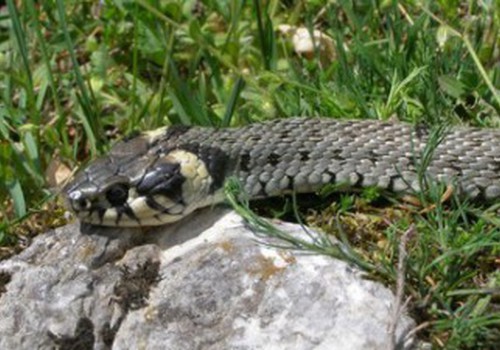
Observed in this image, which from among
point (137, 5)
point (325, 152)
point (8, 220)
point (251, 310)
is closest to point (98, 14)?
point (137, 5)

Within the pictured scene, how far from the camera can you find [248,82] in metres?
5.01

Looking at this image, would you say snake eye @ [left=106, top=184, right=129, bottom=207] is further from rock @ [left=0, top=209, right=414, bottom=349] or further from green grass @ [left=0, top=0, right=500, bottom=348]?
green grass @ [left=0, top=0, right=500, bottom=348]

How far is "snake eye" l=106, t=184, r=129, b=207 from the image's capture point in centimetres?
425

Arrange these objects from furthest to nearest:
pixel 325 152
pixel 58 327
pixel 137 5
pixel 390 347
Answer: pixel 137 5 → pixel 325 152 → pixel 58 327 → pixel 390 347

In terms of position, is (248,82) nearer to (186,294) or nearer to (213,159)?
(213,159)

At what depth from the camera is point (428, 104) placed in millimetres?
4785

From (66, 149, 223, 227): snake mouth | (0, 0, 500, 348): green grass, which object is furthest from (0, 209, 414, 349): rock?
(0, 0, 500, 348): green grass

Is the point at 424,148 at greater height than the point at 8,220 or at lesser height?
greater

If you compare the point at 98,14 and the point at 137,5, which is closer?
the point at 137,5

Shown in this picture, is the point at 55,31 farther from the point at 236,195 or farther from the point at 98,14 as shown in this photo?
the point at 236,195

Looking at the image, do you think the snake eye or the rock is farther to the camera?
the snake eye

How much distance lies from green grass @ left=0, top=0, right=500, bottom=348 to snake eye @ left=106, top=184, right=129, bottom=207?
57 centimetres

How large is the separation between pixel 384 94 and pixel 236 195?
1090 mm

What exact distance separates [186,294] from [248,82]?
1406mm
